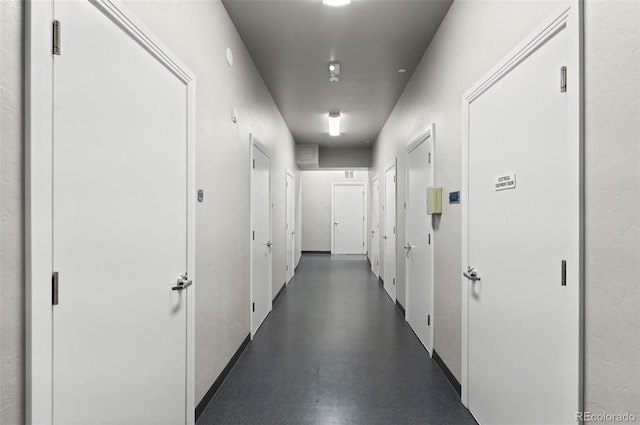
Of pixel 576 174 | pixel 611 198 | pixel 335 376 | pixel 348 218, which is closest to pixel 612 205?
pixel 611 198

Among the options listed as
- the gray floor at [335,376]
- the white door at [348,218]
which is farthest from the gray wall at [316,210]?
the gray floor at [335,376]

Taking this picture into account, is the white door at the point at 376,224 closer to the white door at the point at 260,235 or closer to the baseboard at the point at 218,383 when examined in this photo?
the white door at the point at 260,235

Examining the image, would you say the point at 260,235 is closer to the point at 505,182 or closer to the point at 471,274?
the point at 471,274

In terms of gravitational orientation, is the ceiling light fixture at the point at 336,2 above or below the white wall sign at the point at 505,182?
above

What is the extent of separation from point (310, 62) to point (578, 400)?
331cm

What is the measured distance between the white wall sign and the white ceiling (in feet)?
5.05

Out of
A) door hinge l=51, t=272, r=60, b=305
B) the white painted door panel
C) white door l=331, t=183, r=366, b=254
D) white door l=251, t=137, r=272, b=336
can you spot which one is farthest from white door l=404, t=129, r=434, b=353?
white door l=331, t=183, r=366, b=254

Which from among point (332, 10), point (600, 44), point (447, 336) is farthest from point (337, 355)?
point (332, 10)

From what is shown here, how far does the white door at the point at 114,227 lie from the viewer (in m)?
0.99

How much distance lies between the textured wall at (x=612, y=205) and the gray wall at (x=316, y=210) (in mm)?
8672

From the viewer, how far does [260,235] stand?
3621 millimetres

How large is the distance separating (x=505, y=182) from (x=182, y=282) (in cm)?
181

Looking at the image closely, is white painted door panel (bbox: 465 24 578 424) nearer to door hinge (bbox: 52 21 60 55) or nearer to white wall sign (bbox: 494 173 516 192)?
white wall sign (bbox: 494 173 516 192)

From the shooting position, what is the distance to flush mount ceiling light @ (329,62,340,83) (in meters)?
3.30
